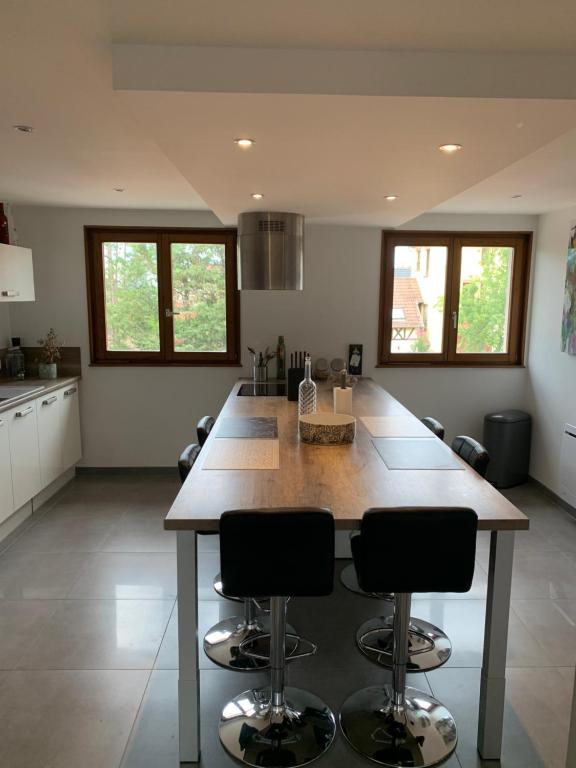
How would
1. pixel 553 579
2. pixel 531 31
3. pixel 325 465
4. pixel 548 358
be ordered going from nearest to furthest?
pixel 531 31 → pixel 325 465 → pixel 553 579 → pixel 548 358

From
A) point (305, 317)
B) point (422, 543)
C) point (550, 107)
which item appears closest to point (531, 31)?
point (550, 107)

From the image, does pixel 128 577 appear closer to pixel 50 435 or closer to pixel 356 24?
pixel 50 435

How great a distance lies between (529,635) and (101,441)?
396 centimetres

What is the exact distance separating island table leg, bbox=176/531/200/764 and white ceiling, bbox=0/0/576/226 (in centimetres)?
143

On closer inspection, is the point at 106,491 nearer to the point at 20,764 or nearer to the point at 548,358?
the point at 20,764

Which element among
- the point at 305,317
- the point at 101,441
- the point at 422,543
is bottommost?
the point at 101,441

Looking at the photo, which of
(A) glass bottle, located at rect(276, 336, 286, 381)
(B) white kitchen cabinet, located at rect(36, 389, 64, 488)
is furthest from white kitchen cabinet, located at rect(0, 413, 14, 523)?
(A) glass bottle, located at rect(276, 336, 286, 381)

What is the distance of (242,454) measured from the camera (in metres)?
2.56

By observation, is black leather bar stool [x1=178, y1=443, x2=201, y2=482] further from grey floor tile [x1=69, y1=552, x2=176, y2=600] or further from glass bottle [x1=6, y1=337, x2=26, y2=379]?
glass bottle [x1=6, y1=337, x2=26, y2=379]

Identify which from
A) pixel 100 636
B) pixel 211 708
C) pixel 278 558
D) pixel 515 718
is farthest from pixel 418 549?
pixel 100 636

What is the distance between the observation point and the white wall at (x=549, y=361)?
15.1 ft

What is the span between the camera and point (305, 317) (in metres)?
5.13

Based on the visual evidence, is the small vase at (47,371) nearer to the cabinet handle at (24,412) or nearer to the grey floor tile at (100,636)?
→ the cabinet handle at (24,412)

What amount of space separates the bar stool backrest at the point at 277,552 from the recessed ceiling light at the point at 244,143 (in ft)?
4.33
